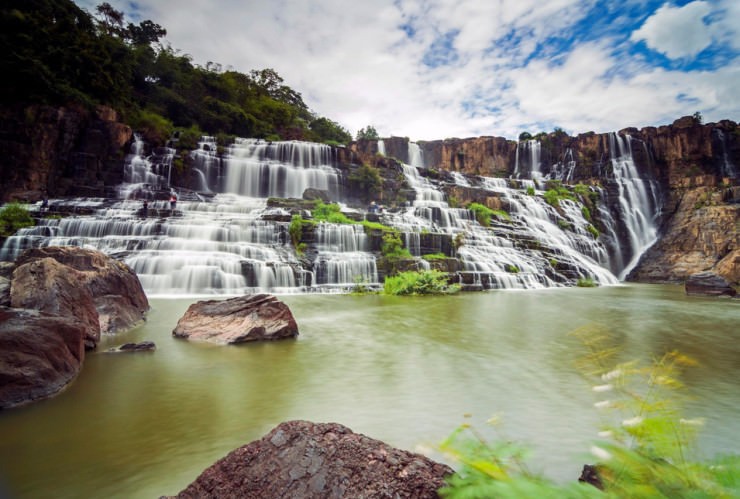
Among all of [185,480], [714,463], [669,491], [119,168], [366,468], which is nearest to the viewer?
[669,491]

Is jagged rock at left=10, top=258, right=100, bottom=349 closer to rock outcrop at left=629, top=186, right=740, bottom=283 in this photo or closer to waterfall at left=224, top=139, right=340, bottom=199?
waterfall at left=224, top=139, right=340, bottom=199

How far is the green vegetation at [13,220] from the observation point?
1316 cm

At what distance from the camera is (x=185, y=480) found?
212cm

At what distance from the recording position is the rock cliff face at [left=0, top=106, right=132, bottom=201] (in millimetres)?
19625

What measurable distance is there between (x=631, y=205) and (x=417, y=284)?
26.0 m

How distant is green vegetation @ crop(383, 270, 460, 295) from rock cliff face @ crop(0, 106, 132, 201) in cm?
1787

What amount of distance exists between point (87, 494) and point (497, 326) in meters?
6.73

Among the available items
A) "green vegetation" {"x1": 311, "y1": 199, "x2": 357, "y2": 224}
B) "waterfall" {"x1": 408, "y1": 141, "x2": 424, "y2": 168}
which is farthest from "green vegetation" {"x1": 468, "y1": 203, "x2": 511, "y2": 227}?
"waterfall" {"x1": 408, "y1": 141, "x2": 424, "y2": 168}

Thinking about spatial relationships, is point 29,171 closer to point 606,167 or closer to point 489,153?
point 489,153

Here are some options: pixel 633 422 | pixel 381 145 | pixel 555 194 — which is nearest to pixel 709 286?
→ pixel 555 194

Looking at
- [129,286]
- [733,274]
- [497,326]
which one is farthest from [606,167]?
[129,286]

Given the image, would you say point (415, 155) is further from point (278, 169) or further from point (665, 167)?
point (665, 167)

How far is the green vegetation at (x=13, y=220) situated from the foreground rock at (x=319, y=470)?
1654 cm

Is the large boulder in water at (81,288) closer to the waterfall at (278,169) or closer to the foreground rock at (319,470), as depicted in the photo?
the foreground rock at (319,470)
